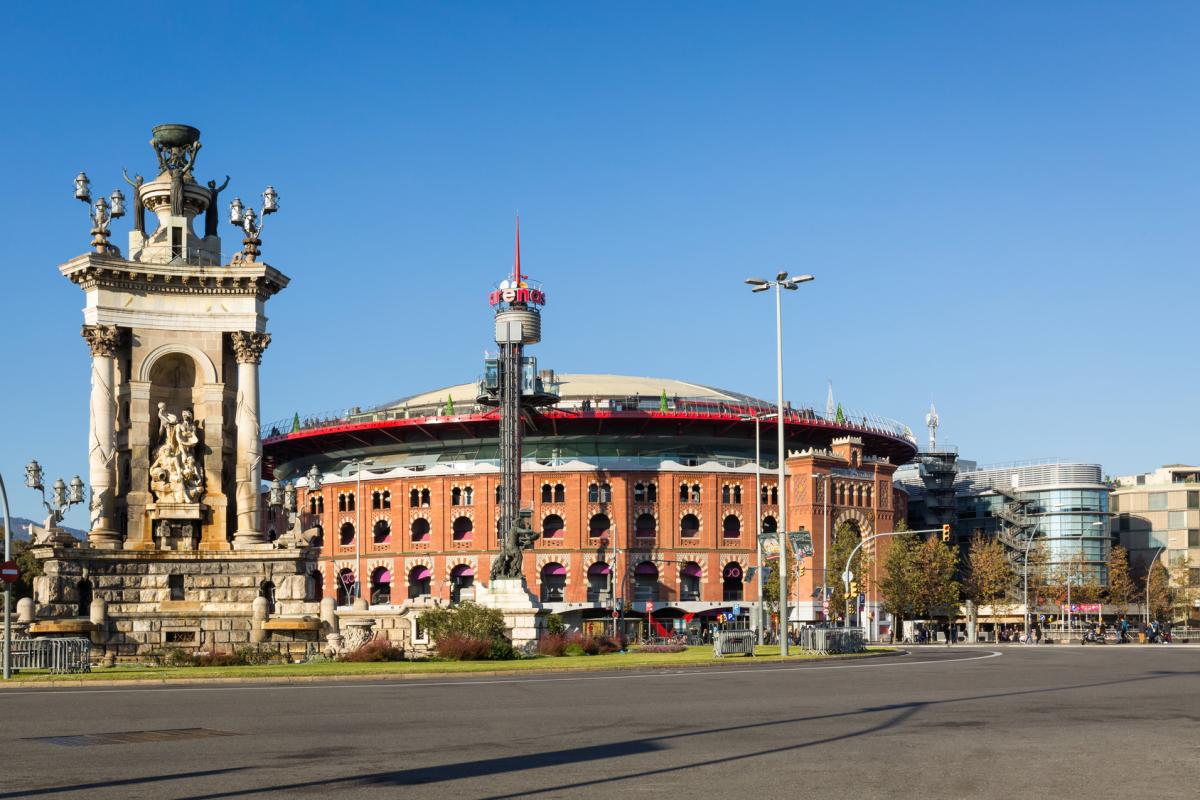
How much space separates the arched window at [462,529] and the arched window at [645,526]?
13283 mm

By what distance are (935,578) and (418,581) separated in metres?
40.3

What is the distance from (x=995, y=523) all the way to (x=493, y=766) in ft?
430

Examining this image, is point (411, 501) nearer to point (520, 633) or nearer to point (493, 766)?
point (520, 633)

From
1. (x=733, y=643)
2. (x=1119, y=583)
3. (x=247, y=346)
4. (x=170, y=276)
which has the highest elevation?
(x=170, y=276)

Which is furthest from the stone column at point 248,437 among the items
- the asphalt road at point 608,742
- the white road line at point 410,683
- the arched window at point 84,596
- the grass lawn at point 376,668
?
the asphalt road at point 608,742

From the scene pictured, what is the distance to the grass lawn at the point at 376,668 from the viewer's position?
32.2m

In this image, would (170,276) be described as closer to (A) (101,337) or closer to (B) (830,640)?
(A) (101,337)

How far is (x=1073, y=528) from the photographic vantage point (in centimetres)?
13412

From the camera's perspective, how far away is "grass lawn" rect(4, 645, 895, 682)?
32.2 meters

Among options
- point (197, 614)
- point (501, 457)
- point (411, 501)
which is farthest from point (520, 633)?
point (411, 501)

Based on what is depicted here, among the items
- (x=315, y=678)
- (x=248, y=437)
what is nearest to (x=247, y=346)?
(x=248, y=437)

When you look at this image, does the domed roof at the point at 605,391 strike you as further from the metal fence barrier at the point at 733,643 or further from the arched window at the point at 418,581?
the metal fence barrier at the point at 733,643

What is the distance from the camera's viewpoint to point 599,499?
4360 inches

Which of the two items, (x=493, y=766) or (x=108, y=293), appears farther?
(x=108, y=293)
